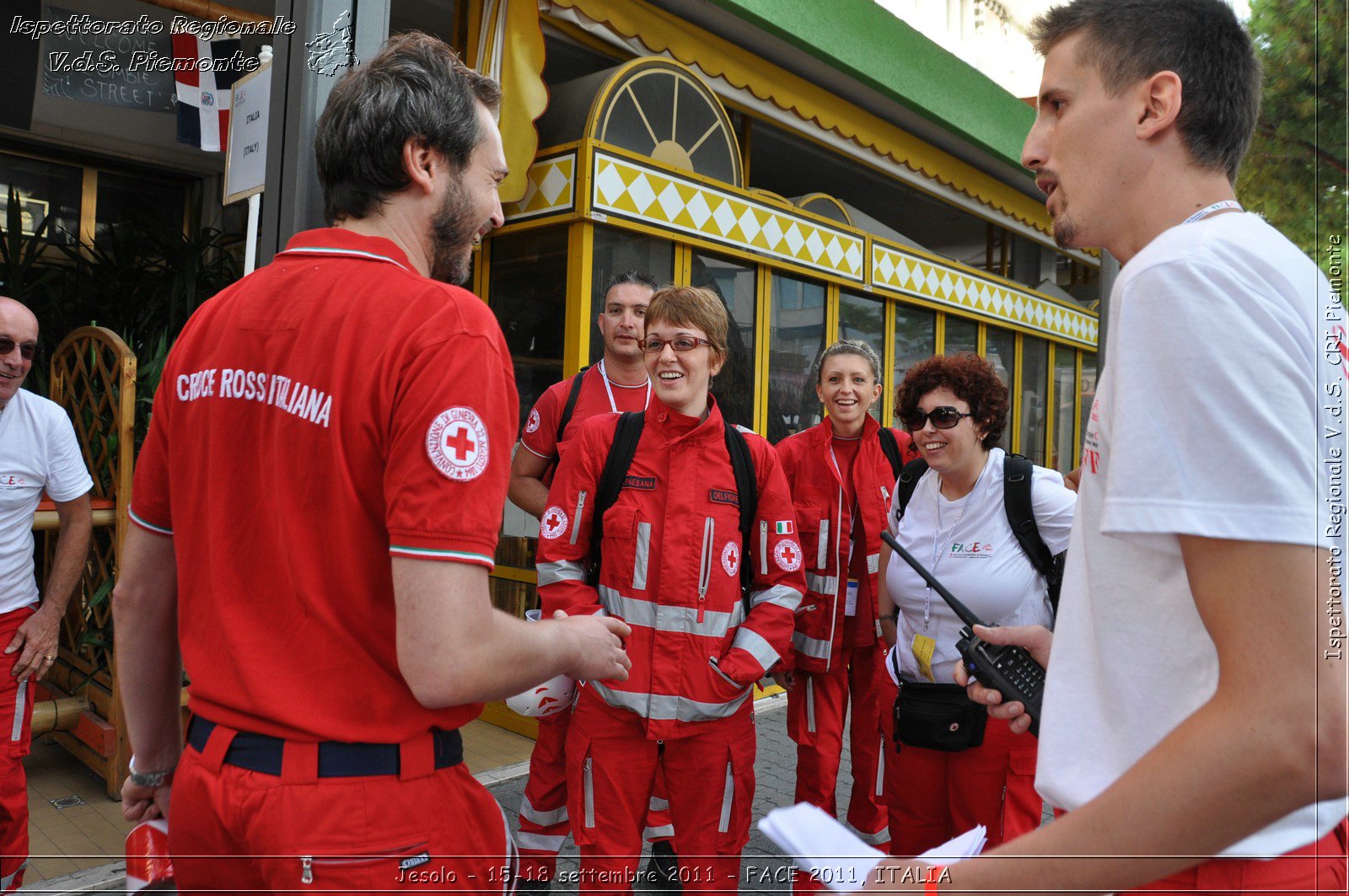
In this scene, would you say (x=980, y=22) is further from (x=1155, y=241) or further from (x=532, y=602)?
(x=1155, y=241)

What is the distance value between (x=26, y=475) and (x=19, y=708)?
900 mm

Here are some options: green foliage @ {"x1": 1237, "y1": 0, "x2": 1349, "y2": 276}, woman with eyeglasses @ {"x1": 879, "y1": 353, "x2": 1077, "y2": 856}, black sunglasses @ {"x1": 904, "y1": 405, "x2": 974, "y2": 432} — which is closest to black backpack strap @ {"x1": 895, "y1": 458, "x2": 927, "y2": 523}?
woman with eyeglasses @ {"x1": 879, "y1": 353, "x2": 1077, "y2": 856}

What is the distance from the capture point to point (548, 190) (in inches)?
216

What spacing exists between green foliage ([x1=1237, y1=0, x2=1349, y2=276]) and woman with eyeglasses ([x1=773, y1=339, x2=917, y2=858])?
2.87m

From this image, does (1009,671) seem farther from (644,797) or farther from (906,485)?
(906,485)

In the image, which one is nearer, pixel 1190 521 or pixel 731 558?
pixel 1190 521

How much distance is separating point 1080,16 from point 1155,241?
391mm

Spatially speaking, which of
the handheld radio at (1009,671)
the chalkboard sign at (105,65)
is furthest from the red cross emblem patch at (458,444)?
the chalkboard sign at (105,65)

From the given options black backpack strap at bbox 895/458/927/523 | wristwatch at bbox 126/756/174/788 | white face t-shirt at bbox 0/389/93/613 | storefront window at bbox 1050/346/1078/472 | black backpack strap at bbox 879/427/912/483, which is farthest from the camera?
storefront window at bbox 1050/346/1078/472

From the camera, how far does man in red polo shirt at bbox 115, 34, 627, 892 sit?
129 cm

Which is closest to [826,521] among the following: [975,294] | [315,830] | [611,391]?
[611,391]

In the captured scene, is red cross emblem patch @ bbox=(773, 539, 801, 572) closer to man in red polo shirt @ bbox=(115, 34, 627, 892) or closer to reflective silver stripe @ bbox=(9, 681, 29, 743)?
man in red polo shirt @ bbox=(115, 34, 627, 892)

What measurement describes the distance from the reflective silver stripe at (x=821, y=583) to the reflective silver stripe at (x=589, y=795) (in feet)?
5.03

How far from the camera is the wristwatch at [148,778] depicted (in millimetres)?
1648
